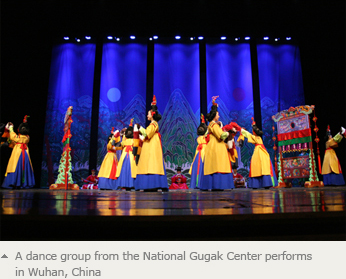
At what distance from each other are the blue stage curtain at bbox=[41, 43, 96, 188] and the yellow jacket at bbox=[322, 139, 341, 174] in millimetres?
7956

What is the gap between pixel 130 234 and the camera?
3.19ft

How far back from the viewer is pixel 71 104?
9.62m

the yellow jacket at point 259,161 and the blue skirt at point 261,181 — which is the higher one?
the yellow jacket at point 259,161

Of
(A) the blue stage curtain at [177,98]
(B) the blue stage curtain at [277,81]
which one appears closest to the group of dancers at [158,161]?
(A) the blue stage curtain at [177,98]

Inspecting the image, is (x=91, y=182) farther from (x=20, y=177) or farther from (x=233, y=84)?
(x=233, y=84)

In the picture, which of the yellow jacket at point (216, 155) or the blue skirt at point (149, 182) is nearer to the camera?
the blue skirt at point (149, 182)

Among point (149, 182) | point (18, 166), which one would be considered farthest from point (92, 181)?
point (149, 182)

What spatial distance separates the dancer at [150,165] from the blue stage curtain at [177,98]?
15.6 feet

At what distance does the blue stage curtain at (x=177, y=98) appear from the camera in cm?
945

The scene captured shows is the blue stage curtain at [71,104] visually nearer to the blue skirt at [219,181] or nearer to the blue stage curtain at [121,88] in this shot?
the blue stage curtain at [121,88]

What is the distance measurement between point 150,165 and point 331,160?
6.29m

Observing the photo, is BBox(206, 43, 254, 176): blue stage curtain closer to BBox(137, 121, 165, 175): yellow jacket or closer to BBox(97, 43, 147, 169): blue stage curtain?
BBox(97, 43, 147, 169): blue stage curtain

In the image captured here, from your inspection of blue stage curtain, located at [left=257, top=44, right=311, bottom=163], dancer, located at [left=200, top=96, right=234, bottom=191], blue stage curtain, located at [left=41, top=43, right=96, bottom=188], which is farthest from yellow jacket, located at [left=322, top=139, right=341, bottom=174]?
blue stage curtain, located at [left=41, top=43, right=96, bottom=188]

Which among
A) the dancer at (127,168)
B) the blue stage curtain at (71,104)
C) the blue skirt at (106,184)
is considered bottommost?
the blue skirt at (106,184)
